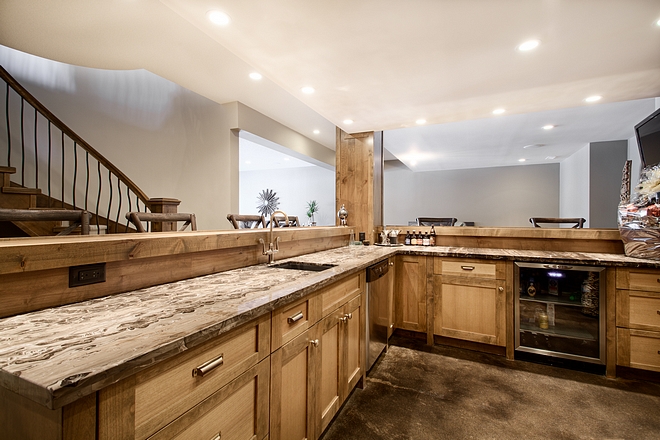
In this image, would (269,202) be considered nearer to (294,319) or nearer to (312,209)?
(312,209)

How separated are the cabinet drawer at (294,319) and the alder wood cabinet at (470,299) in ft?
5.60

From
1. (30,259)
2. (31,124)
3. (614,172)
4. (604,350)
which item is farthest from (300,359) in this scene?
(614,172)

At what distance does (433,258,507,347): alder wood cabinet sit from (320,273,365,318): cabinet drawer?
109 cm

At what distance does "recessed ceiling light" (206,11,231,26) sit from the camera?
64.8 inches

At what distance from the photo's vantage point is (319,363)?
4.88 ft

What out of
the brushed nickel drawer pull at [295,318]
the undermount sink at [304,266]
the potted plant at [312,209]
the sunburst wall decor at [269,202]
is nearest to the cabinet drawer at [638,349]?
the undermount sink at [304,266]

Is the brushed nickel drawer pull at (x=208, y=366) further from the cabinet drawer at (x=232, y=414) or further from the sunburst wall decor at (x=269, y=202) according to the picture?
the sunburst wall decor at (x=269, y=202)

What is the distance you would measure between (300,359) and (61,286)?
3.01ft

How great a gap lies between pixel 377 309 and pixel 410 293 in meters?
0.73

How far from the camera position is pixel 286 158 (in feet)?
26.4

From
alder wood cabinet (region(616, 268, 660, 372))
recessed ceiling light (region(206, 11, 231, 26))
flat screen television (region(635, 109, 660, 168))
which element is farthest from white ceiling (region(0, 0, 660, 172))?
alder wood cabinet (region(616, 268, 660, 372))

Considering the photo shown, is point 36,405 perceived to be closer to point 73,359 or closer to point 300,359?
point 73,359

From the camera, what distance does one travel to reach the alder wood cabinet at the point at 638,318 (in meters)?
2.16

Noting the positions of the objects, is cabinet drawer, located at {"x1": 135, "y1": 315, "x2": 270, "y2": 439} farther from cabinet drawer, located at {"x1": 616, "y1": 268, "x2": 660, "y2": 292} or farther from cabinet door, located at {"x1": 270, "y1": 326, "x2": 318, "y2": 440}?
cabinet drawer, located at {"x1": 616, "y1": 268, "x2": 660, "y2": 292}
